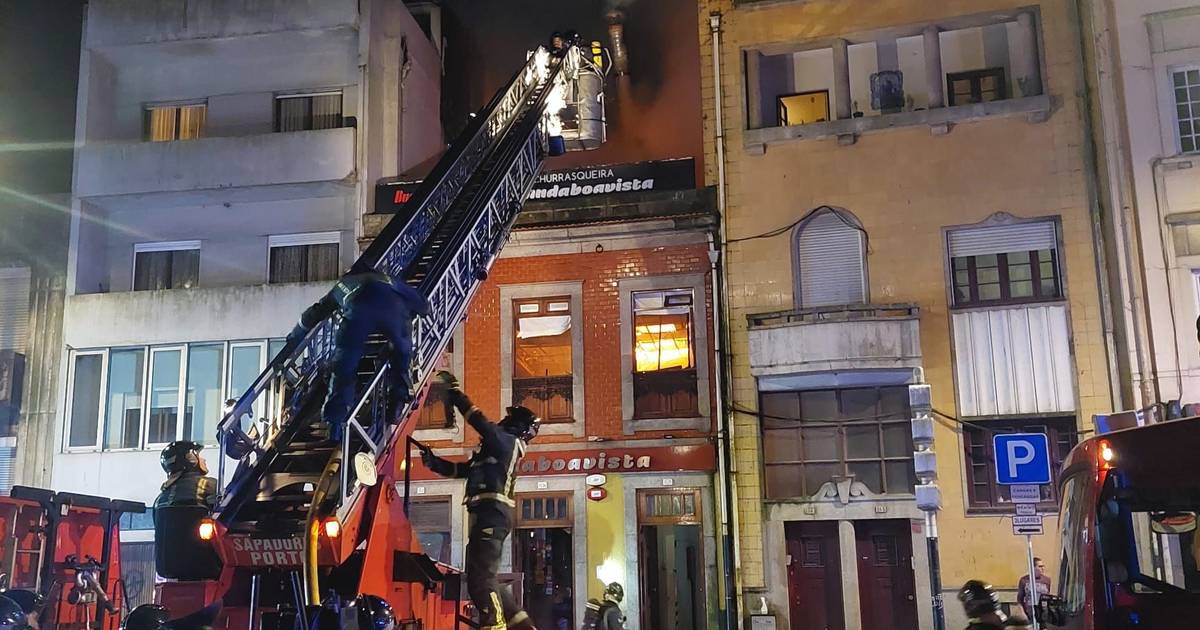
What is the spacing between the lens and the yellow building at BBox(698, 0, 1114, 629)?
56.1 ft

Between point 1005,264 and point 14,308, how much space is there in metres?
19.8

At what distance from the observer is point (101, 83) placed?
22391mm

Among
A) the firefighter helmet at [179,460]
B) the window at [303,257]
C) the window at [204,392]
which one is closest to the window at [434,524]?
Answer: the window at [204,392]

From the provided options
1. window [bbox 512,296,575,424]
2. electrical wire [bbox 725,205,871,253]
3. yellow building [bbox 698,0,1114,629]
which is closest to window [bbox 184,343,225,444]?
window [bbox 512,296,575,424]

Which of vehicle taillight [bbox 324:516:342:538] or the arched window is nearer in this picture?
vehicle taillight [bbox 324:516:342:538]

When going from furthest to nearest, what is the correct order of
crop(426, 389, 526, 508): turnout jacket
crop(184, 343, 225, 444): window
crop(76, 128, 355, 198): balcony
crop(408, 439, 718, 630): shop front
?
1. crop(76, 128, 355, 198): balcony
2. crop(184, 343, 225, 444): window
3. crop(408, 439, 718, 630): shop front
4. crop(426, 389, 526, 508): turnout jacket

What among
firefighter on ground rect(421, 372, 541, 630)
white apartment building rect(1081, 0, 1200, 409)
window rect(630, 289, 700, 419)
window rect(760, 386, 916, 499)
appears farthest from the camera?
window rect(630, 289, 700, 419)

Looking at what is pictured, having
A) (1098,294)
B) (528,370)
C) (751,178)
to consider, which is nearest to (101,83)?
(528,370)

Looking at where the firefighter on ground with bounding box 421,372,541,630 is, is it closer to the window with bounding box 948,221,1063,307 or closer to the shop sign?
the shop sign

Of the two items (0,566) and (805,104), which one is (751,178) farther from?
(0,566)

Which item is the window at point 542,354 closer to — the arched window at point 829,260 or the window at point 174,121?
the arched window at point 829,260

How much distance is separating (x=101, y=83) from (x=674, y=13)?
12.8 meters

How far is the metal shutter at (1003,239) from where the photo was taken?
1762 cm

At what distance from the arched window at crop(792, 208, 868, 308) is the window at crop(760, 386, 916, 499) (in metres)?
1.72
